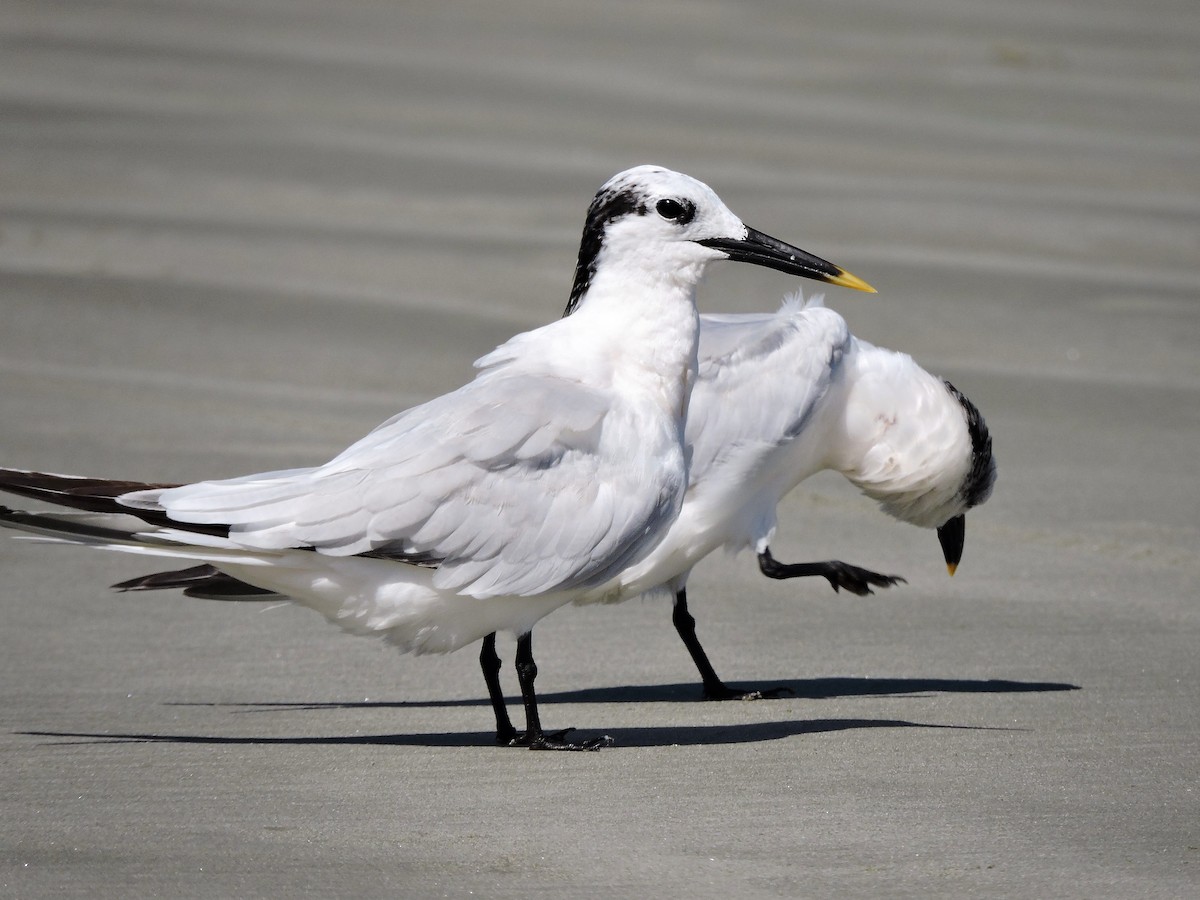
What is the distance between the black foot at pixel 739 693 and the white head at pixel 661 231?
1175mm

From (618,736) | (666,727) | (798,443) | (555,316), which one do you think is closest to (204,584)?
(618,736)

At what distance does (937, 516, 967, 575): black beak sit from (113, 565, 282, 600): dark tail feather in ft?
8.41

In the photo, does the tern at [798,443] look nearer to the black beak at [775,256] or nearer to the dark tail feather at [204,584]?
the black beak at [775,256]

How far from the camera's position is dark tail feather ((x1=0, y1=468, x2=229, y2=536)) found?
3.74 metres

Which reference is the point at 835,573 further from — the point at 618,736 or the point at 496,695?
the point at 496,695

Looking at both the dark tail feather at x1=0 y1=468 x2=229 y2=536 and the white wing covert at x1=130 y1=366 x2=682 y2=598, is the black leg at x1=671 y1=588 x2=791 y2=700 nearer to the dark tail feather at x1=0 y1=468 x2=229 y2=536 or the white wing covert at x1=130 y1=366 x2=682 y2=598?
the white wing covert at x1=130 y1=366 x2=682 y2=598

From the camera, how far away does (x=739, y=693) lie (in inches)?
191

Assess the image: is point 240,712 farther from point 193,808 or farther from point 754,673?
point 754,673

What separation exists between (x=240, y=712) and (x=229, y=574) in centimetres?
51

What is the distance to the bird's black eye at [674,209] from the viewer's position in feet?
14.1

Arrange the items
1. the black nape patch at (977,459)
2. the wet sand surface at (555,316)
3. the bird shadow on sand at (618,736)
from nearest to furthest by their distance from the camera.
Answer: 1. the wet sand surface at (555,316)
2. the bird shadow on sand at (618,736)
3. the black nape patch at (977,459)

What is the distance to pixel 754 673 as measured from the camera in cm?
517

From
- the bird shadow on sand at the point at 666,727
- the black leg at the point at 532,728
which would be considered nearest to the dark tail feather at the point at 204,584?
the bird shadow on sand at the point at 666,727

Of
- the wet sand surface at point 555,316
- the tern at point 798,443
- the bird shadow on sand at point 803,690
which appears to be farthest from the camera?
the tern at point 798,443
